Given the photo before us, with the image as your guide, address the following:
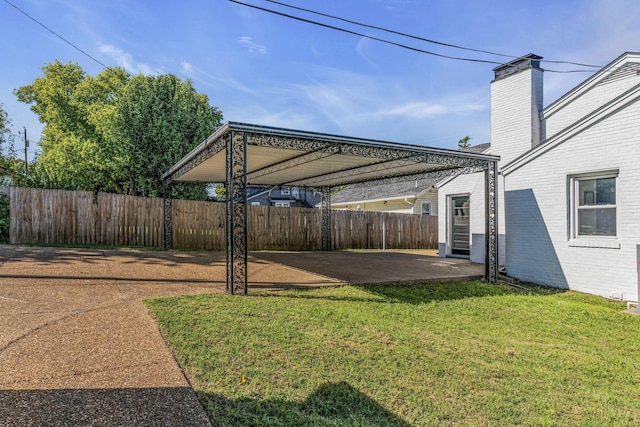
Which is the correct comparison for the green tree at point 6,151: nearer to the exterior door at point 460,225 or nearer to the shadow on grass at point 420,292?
the shadow on grass at point 420,292

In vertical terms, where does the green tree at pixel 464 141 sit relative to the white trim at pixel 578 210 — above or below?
above

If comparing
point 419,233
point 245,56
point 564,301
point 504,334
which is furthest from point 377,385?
point 419,233

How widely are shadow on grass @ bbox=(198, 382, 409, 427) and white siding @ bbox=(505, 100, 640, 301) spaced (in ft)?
22.3

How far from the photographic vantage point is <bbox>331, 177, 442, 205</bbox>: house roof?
19.8m

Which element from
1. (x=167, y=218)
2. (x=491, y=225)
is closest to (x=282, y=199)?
(x=167, y=218)

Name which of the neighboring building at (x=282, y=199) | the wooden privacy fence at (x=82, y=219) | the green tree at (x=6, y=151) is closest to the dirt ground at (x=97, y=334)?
the wooden privacy fence at (x=82, y=219)

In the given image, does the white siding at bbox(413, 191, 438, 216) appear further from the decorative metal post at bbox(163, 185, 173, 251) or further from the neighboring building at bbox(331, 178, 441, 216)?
the decorative metal post at bbox(163, 185, 173, 251)

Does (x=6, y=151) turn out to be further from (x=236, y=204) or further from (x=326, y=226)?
(x=236, y=204)

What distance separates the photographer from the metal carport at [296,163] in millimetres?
6879

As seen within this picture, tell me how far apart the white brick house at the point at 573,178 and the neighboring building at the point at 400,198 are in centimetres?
711

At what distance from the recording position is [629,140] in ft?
23.9

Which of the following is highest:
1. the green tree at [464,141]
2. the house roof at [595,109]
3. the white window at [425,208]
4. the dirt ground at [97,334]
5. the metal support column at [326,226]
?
the green tree at [464,141]

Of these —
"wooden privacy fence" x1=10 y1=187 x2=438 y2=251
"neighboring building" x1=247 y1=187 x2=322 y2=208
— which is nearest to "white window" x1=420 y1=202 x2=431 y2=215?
"wooden privacy fence" x1=10 y1=187 x2=438 y2=251

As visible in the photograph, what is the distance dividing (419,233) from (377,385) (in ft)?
53.9
